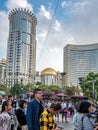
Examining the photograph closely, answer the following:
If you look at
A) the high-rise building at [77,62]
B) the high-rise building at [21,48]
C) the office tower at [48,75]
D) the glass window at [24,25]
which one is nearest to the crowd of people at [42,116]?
the high-rise building at [21,48]

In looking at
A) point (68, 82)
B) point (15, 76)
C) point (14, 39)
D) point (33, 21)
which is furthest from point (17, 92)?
point (68, 82)

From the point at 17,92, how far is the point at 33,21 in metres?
74.2

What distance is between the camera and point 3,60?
646 ft

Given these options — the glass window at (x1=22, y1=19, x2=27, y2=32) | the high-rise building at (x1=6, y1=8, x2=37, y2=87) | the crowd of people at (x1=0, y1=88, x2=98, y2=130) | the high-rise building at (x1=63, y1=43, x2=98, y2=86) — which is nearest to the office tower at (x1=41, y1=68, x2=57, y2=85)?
the high-rise building at (x1=63, y1=43, x2=98, y2=86)

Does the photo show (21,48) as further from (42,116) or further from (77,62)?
(42,116)

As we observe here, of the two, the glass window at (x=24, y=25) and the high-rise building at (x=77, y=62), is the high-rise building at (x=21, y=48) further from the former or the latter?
the high-rise building at (x=77, y=62)

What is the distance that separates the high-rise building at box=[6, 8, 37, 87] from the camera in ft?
509

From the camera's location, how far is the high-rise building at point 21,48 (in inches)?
6107

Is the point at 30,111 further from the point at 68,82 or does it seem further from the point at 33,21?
the point at 68,82

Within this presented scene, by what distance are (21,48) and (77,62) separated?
48.3 metres

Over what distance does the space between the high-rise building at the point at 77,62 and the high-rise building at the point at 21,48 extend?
32946 mm

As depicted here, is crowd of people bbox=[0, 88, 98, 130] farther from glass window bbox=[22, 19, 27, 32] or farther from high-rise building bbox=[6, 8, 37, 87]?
glass window bbox=[22, 19, 27, 32]

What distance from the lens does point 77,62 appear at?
193750mm

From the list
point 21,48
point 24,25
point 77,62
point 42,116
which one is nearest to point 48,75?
point 77,62
